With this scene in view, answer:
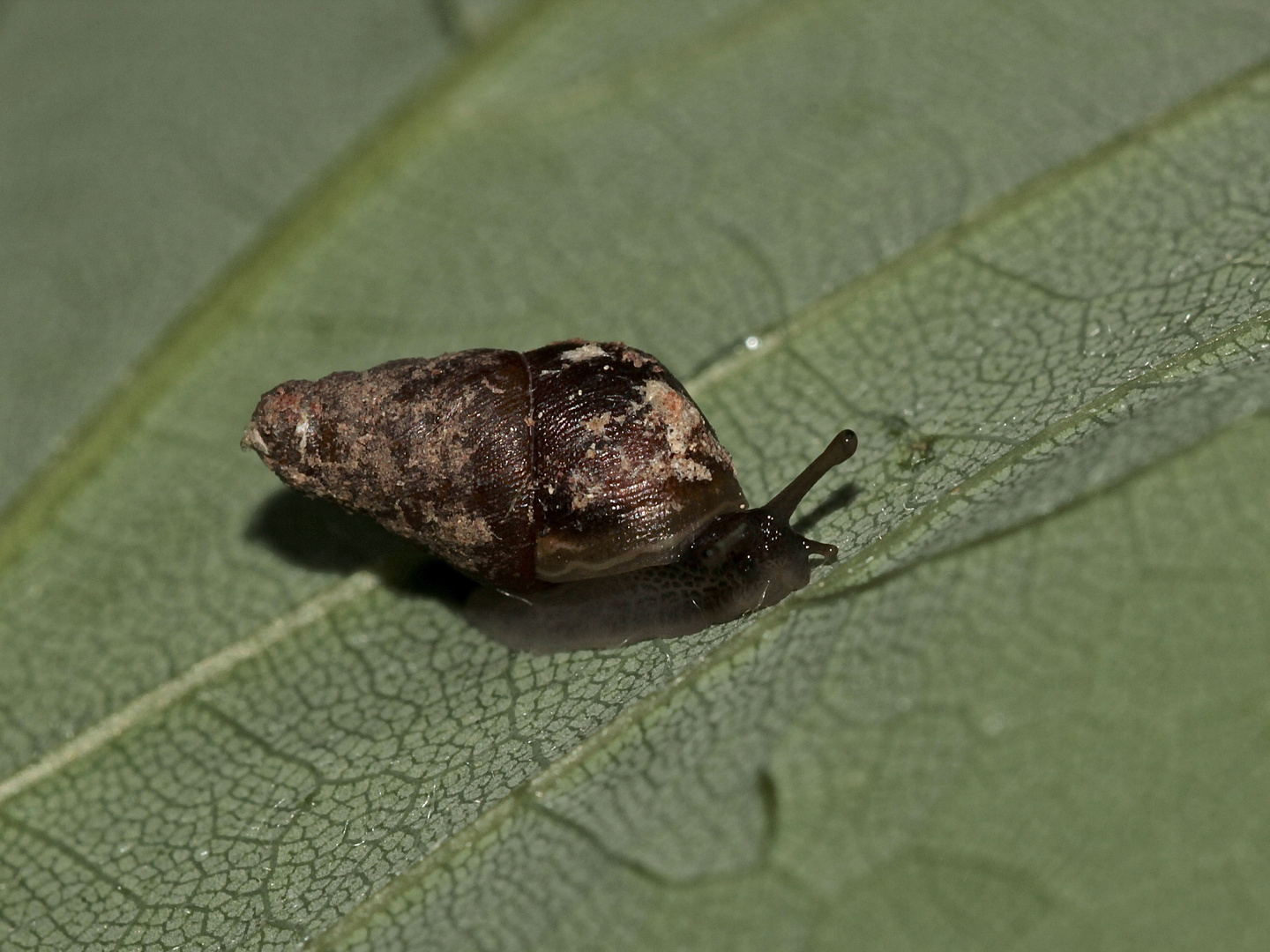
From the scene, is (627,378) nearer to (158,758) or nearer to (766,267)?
(766,267)

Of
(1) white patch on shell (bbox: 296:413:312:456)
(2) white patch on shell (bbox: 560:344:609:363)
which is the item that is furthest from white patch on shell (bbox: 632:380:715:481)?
(1) white patch on shell (bbox: 296:413:312:456)

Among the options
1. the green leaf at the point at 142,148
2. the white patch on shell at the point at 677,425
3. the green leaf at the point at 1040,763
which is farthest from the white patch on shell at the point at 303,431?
the green leaf at the point at 1040,763


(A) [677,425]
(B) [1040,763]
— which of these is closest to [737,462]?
(A) [677,425]

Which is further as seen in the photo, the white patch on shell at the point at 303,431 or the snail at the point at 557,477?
the white patch on shell at the point at 303,431

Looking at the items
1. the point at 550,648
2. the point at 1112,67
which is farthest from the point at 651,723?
the point at 1112,67

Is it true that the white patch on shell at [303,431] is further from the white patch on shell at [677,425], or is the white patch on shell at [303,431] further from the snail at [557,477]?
the white patch on shell at [677,425]

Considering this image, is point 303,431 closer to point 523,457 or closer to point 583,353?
point 523,457

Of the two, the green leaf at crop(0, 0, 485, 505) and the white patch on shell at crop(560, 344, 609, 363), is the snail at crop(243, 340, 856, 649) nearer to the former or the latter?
the white patch on shell at crop(560, 344, 609, 363)
